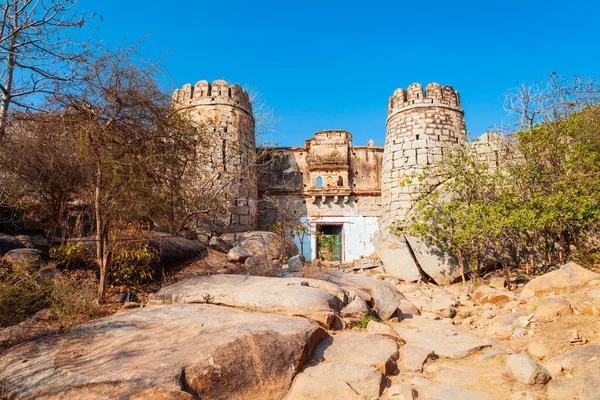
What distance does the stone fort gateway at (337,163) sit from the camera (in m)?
11.7

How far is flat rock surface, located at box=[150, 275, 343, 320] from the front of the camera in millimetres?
4992

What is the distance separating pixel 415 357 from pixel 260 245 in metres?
6.40

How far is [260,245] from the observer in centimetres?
1008

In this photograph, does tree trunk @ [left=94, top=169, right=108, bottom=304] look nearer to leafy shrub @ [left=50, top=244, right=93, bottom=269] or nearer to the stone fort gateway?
leafy shrub @ [left=50, top=244, right=93, bottom=269]

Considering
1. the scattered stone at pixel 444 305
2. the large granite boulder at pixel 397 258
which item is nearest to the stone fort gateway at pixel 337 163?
the large granite boulder at pixel 397 258

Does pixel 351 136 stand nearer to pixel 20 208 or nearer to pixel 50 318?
pixel 20 208

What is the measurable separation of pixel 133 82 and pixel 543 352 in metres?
6.44

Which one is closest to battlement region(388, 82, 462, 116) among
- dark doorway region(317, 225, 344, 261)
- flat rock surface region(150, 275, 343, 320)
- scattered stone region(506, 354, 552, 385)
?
dark doorway region(317, 225, 344, 261)

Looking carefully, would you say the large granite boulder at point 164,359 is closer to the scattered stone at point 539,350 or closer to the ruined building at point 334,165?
the scattered stone at point 539,350

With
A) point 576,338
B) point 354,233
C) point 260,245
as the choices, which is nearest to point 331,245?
point 354,233

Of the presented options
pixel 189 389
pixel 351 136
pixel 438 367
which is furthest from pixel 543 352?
pixel 351 136

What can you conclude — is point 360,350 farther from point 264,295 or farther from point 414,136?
point 414,136

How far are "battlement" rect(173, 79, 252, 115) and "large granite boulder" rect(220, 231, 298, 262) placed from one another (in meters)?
4.49

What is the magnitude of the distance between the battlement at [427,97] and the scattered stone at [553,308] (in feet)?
26.6
